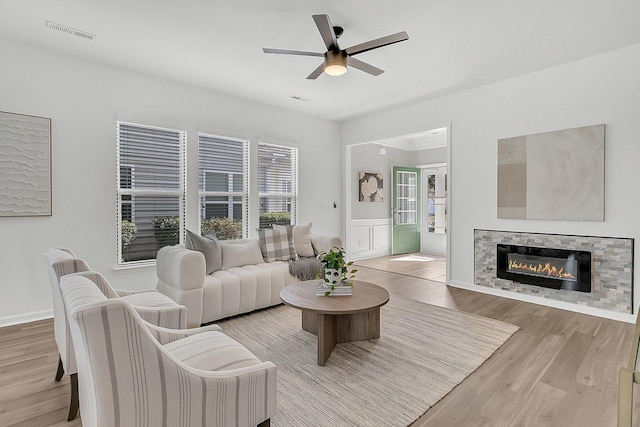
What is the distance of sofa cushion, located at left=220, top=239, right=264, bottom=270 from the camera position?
3.71 m

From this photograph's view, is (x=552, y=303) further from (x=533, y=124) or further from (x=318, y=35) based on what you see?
(x=318, y=35)

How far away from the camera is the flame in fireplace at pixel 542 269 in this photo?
3.69 metres

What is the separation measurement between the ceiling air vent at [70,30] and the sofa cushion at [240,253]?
94.8 inches

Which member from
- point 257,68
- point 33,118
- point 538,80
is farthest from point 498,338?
point 33,118

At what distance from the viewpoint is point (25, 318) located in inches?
129

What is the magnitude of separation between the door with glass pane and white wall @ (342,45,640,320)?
7.50 ft

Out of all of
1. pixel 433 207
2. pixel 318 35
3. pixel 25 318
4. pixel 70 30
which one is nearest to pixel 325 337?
pixel 318 35

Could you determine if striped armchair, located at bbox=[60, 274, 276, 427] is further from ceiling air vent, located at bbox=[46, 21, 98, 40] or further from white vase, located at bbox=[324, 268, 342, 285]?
ceiling air vent, located at bbox=[46, 21, 98, 40]

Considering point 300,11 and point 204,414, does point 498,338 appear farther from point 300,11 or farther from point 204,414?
point 300,11

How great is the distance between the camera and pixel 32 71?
3.29 metres

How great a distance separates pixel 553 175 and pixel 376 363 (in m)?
3.06

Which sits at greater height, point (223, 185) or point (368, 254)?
point (223, 185)

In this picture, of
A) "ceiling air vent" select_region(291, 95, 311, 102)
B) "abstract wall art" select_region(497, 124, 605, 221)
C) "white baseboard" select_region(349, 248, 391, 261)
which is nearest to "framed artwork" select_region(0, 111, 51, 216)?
"ceiling air vent" select_region(291, 95, 311, 102)

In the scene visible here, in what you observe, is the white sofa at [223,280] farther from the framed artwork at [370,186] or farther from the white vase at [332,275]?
the framed artwork at [370,186]
